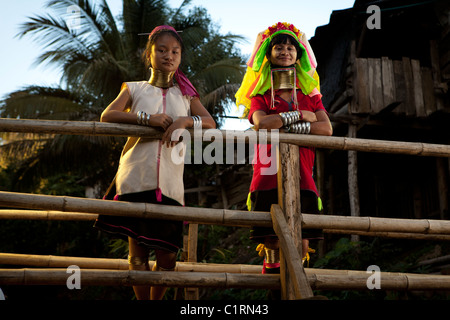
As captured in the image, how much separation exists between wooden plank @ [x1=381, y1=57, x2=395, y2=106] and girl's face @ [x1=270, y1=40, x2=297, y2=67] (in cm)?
714

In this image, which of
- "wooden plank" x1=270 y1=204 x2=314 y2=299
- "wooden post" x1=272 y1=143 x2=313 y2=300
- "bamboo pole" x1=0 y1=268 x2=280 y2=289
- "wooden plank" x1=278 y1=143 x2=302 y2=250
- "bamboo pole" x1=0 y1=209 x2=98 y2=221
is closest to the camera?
"wooden plank" x1=270 y1=204 x2=314 y2=299

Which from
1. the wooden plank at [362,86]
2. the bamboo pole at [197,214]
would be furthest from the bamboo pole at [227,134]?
the wooden plank at [362,86]

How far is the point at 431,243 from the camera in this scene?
896 cm

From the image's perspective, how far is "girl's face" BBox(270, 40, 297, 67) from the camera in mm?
3092

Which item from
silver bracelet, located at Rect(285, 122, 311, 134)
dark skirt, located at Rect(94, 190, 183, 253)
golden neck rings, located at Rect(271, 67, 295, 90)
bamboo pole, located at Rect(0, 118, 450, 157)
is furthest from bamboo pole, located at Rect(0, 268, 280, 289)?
golden neck rings, located at Rect(271, 67, 295, 90)

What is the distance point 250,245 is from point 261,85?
8.49 m

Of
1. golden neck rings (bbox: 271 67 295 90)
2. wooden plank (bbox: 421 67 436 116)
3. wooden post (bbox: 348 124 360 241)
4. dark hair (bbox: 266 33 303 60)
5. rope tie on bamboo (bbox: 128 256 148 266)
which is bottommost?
rope tie on bamboo (bbox: 128 256 148 266)

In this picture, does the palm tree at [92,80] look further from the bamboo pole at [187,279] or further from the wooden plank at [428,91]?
the bamboo pole at [187,279]

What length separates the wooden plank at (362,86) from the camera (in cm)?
967

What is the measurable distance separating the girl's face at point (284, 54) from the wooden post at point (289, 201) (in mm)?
733

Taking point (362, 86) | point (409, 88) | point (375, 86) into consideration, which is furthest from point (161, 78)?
point (409, 88)

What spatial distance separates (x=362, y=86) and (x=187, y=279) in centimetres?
825

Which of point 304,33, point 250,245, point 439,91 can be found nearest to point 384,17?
point 439,91

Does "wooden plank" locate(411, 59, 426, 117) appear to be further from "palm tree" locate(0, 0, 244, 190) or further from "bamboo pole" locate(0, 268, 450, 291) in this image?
"bamboo pole" locate(0, 268, 450, 291)
